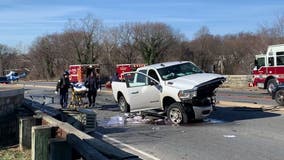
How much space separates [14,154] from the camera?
414 inches

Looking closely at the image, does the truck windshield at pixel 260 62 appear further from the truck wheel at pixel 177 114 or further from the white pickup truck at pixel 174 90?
the truck wheel at pixel 177 114

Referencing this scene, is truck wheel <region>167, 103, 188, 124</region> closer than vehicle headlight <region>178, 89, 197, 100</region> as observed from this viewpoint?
No

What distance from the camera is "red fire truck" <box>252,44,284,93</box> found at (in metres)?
30.9

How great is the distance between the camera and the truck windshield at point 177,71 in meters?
16.8

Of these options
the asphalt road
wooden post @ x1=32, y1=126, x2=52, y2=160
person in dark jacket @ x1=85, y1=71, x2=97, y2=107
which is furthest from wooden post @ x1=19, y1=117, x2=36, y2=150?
person in dark jacket @ x1=85, y1=71, x2=97, y2=107

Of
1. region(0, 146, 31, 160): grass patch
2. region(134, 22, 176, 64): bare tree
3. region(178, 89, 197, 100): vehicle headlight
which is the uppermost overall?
region(134, 22, 176, 64): bare tree

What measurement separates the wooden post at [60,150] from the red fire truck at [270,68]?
79.9 feet

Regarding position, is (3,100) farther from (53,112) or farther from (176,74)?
(176,74)

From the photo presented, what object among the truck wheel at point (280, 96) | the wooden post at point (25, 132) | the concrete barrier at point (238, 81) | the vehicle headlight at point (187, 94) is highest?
the concrete barrier at point (238, 81)

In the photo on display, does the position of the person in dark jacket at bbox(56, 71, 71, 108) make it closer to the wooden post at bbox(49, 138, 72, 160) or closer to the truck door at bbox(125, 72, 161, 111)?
the truck door at bbox(125, 72, 161, 111)

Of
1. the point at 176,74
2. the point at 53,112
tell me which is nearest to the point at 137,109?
the point at 176,74

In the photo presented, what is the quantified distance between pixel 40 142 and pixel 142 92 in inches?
343

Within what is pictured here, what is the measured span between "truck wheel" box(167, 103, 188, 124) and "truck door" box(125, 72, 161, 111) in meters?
0.79

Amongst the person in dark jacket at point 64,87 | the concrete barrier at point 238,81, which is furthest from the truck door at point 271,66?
the person in dark jacket at point 64,87
